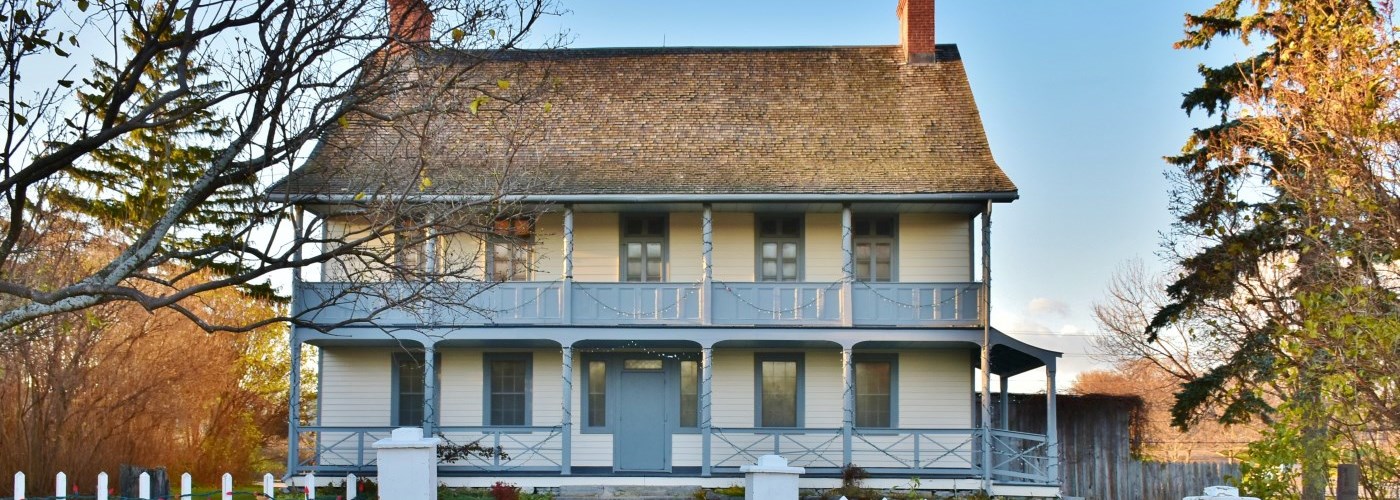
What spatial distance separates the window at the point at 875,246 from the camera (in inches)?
928

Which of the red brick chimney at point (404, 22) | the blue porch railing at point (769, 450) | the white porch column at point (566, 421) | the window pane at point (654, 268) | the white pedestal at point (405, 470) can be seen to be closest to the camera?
the white pedestal at point (405, 470)

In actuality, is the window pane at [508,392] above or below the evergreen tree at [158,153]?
below

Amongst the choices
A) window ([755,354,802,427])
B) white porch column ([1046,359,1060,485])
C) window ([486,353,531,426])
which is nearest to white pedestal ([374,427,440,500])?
white porch column ([1046,359,1060,485])

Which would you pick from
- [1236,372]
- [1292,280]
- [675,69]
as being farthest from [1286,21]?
[675,69]

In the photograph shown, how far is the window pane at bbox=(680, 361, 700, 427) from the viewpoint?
23750mm

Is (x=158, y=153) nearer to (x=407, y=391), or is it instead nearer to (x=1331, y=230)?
(x=407, y=391)

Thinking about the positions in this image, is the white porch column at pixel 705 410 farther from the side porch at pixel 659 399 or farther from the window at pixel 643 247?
the window at pixel 643 247

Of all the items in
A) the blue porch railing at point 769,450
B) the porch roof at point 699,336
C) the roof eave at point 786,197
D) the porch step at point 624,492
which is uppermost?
the roof eave at point 786,197

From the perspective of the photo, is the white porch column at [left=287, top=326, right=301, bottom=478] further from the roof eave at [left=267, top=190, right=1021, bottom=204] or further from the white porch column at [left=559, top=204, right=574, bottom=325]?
the white porch column at [left=559, top=204, right=574, bottom=325]

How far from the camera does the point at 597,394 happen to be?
23.9m

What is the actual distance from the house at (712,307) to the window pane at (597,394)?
1.4 inches

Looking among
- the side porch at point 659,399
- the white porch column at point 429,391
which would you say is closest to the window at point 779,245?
the side porch at point 659,399

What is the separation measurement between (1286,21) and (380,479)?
1586 centimetres

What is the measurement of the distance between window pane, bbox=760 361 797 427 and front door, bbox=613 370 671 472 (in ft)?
5.90
